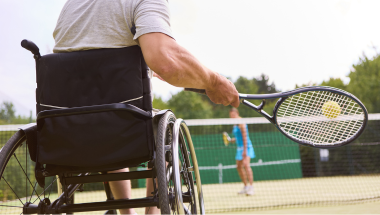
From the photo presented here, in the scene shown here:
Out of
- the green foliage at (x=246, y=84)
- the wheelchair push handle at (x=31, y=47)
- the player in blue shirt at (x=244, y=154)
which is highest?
the green foliage at (x=246, y=84)

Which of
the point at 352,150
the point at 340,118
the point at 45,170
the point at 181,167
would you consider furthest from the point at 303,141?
the point at 352,150

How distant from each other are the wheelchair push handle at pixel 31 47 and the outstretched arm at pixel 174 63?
442 mm

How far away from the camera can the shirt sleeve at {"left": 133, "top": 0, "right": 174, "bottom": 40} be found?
132 centimetres

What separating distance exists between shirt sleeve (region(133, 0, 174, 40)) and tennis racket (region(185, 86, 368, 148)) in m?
1.06

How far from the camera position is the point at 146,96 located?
1396 millimetres

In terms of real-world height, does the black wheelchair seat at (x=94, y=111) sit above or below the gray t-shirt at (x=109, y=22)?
below

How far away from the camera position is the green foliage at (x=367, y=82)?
14.7 meters

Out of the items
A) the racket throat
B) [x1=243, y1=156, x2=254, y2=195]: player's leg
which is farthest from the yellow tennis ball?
[x1=243, y1=156, x2=254, y2=195]: player's leg

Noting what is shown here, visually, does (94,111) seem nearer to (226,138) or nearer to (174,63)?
(174,63)

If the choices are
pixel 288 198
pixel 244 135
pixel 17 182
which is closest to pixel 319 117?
pixel 288 198

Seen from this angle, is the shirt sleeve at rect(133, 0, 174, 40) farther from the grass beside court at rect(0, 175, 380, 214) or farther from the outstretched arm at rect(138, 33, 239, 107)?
the grass beside court at rect(0, 175, 380, 214)

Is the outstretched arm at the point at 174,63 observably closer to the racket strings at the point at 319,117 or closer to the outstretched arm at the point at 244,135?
the racket strings at the point at 319,117

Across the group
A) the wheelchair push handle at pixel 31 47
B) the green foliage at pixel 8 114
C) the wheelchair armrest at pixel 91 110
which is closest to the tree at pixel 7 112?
the green foliage at pixel 8 114

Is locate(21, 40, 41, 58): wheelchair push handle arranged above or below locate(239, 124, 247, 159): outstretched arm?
above
